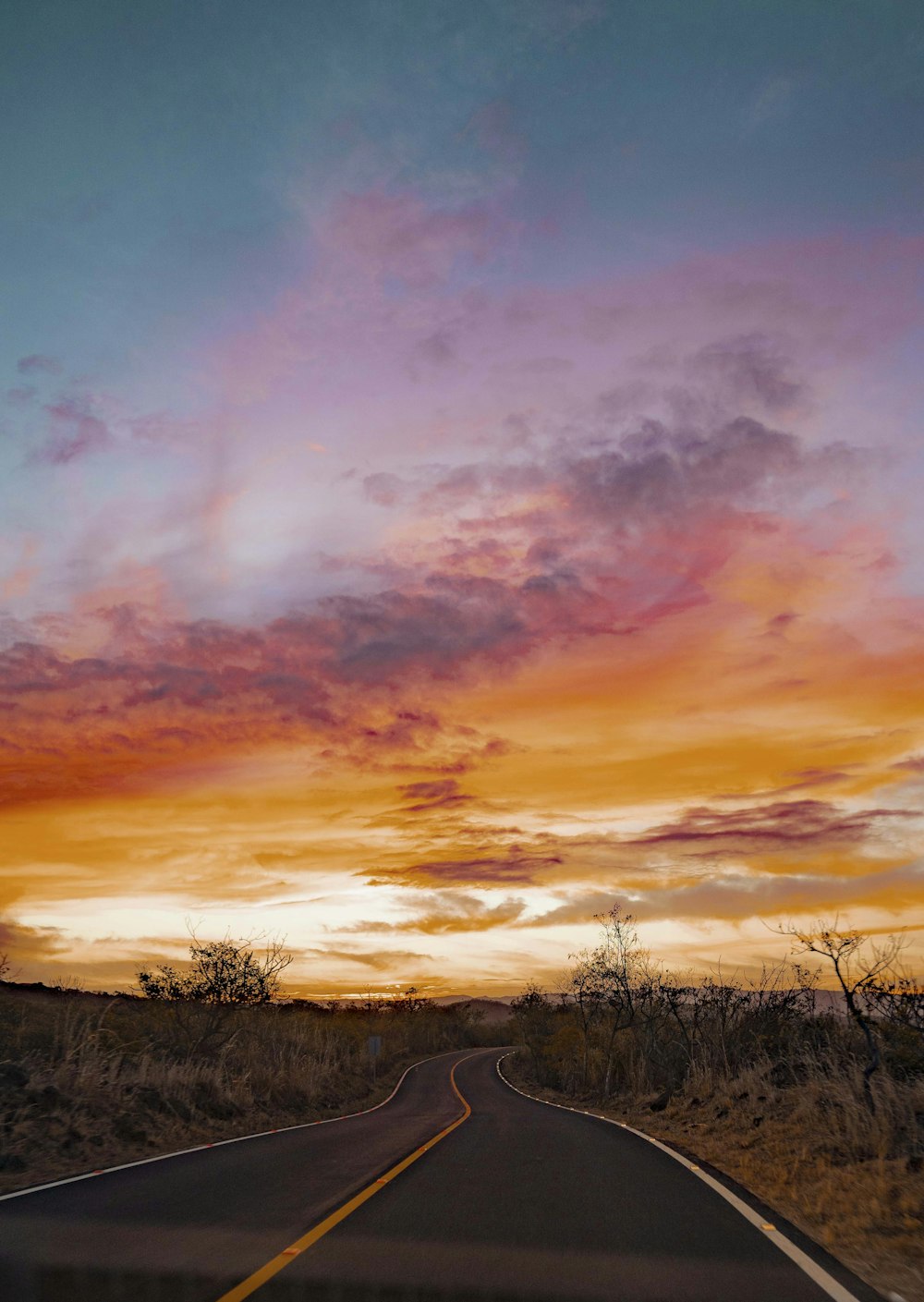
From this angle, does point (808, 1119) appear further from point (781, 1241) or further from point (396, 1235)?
point (396, 1235)

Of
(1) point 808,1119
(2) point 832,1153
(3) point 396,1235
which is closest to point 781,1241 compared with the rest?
(3) point 396,1235

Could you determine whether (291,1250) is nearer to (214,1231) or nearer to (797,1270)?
(214,1231)

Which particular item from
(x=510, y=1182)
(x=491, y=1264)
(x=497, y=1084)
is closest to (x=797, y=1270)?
(x=491, y=1264)

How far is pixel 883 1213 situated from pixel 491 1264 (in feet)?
13.2

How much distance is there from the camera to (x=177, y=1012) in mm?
24109

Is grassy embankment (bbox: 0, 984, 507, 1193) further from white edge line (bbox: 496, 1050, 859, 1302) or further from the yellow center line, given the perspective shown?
white edge line (bbox: 496, 1050, 859, 1302)

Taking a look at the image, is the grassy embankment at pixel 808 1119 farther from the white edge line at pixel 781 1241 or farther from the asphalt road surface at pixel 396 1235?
the asphalt road surface at pixel 396 1235

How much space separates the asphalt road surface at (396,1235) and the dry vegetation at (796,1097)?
32.3 inches

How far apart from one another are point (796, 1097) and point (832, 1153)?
473 cm

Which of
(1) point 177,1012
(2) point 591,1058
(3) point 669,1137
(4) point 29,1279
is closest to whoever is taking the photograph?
(4) point 29,1279

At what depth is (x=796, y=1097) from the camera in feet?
51.6

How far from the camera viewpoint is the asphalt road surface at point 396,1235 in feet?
19.5

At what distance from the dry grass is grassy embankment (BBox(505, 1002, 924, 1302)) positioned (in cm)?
2

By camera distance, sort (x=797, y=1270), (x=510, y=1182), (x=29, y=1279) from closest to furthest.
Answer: (x=29, y=1279) → (x=797, y=1270) → (x=510, y=1182)
